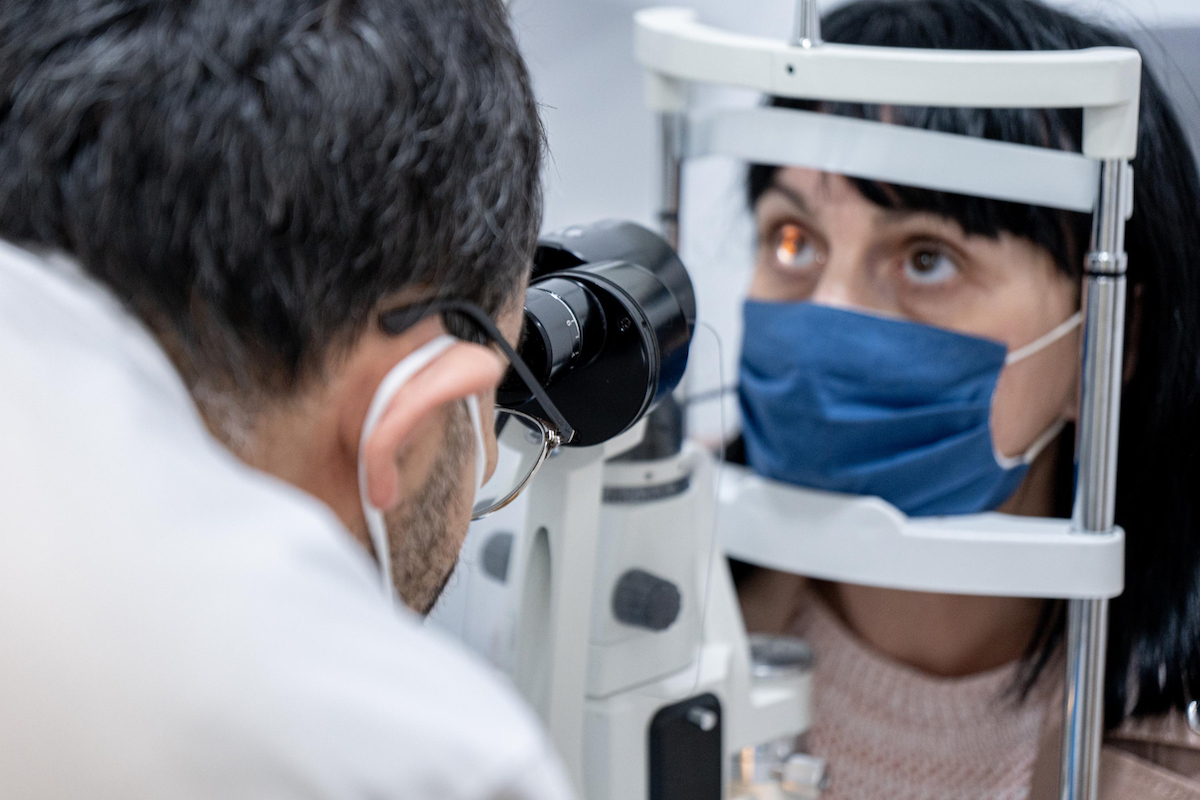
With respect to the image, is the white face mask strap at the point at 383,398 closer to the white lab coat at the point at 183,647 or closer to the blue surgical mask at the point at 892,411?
the white lab coat at the point at 183,647

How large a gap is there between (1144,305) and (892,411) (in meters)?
0.24

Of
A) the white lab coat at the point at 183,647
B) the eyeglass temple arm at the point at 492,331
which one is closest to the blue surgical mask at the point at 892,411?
the eyeglass temple arm at the point at 492,331

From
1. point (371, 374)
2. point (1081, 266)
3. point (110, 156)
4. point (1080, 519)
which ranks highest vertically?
point (110, 156)

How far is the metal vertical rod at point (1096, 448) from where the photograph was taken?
83 centimetres

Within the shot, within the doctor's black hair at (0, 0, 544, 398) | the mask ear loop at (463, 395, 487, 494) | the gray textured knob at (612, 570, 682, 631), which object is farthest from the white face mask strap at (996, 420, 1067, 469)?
the doctor's black hair at (0, 0, 544, 398)

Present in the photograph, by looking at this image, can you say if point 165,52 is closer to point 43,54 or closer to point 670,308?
point 43,54

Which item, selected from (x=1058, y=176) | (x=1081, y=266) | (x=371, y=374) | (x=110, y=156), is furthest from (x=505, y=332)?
(x=1081, y=266)

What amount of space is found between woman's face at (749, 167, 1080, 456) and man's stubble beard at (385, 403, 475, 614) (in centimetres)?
56

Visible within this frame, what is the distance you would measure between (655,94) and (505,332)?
1.61 feet

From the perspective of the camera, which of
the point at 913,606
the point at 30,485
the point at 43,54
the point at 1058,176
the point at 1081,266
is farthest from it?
the point at 913,606

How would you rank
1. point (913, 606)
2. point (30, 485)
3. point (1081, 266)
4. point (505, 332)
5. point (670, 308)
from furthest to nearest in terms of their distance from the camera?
point (913, 606), point (1081, 266), point (670, 308), point (505, 332), point (30, 485)

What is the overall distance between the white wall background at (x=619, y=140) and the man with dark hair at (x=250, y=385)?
0.66 meters

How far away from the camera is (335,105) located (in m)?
0.49

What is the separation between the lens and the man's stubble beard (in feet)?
1.90
